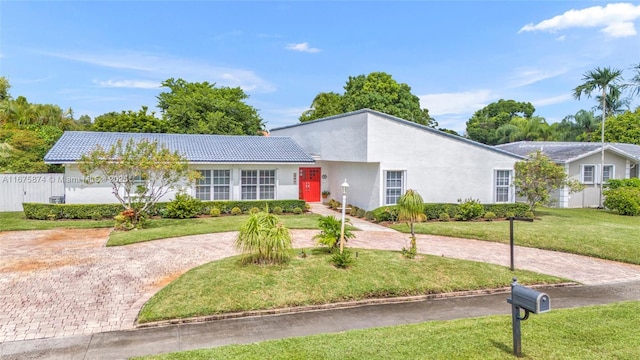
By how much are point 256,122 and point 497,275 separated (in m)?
32.8

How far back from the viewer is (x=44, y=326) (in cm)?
716

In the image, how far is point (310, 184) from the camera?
25.9m

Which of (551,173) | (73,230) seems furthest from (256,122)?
(551,173)

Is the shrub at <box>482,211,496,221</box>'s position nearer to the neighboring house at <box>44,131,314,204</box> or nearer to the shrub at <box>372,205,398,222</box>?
the shrub at <box>372,205,398,222</box>

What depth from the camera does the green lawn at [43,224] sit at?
16547mm

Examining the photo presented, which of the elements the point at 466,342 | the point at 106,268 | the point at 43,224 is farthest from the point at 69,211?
the point at 466,342

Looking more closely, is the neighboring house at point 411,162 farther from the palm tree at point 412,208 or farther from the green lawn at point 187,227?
the palm tree at point 412,208

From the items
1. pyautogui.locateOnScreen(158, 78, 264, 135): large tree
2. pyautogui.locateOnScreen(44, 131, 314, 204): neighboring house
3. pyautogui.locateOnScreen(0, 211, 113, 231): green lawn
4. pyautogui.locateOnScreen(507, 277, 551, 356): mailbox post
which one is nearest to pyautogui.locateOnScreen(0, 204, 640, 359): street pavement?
pyautogui.locateOnScreen(0, 211, 113, 231): green lawn

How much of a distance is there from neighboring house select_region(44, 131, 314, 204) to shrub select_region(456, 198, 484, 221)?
29.0 feet

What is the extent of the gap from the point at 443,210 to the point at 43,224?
18761 mm

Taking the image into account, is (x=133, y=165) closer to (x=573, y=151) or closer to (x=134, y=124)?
(x=134, y=124)

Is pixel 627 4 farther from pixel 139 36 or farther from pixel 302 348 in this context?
pixel 139 36

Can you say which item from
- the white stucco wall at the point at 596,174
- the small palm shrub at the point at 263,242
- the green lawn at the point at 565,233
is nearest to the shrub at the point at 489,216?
the green lawn at the point at 565,233

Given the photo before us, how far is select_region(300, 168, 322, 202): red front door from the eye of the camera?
84.2 ft
